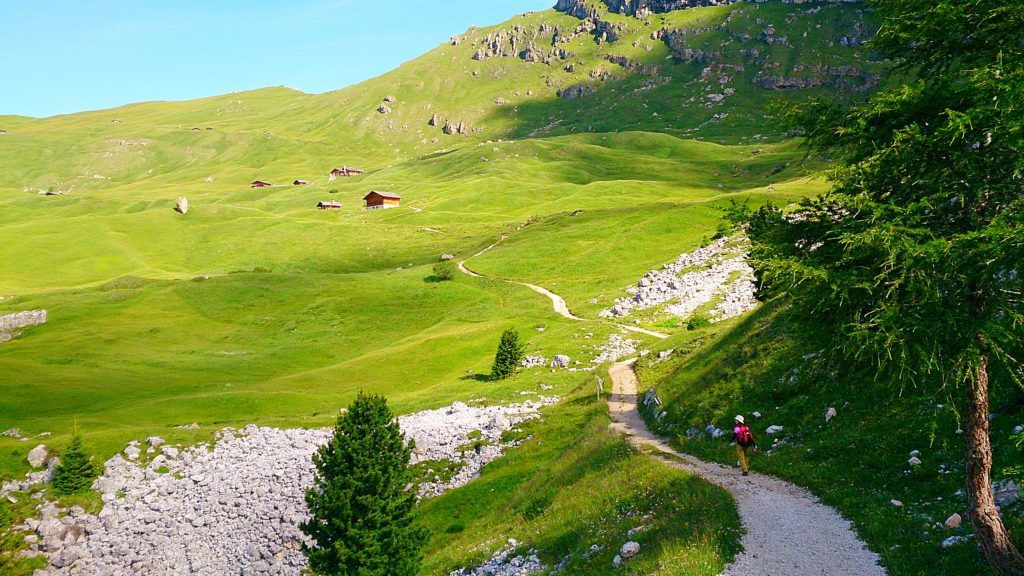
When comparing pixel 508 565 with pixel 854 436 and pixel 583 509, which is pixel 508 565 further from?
pixel 854 436

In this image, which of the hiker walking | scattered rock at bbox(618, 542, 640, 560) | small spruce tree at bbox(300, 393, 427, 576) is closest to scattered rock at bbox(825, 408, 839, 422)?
the hiker walking

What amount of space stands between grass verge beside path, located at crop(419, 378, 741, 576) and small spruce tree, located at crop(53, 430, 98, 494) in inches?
1096

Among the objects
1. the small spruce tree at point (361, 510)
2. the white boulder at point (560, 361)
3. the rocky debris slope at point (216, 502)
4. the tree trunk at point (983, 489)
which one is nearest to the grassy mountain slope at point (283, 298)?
the white boulder at point (560, 361)

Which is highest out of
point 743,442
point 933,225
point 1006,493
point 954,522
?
point 933,225

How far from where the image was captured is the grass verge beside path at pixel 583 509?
60.6 ft

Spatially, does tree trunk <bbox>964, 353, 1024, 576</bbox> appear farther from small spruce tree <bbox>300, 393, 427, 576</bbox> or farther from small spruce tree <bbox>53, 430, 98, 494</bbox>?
small spruce tree <bbox>53, 430, 98, 494</bbox>

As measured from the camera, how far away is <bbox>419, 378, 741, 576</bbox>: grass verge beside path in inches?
728

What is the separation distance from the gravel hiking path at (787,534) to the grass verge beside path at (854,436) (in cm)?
55

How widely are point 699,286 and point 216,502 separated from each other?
63809 millimetres

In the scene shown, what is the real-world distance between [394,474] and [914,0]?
28648 millimetres

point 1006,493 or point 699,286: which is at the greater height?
point 1006,493

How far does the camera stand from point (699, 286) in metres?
80.6

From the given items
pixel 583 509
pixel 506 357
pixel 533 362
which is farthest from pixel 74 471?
pixel 533 362

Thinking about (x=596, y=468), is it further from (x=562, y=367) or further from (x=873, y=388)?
(x=562, y=367)
